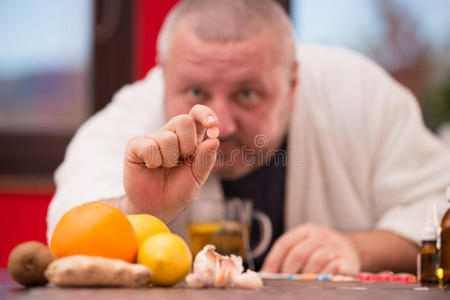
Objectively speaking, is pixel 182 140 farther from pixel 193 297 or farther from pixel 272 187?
pixel 272 187

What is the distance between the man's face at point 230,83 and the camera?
3.92 feet

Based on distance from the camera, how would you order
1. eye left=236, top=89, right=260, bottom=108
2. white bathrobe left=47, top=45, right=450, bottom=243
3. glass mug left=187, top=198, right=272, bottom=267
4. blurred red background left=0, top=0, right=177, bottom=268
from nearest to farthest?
glass mug left=187, top=198, right=272, bottom=267 < eye left=236, top=89, right=260, bottom=108 < white bathrobe left=47, top=45, right=450, bottom=243 < blurred red background left=0, top=0, right=177, bottom=268

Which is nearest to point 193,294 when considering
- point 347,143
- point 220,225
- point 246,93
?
point 220,225

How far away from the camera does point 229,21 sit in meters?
1.18

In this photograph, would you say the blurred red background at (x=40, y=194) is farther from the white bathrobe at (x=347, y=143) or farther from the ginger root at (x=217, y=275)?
the ginger root at (x=217, y=275)

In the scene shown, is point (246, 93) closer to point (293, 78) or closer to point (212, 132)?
point (293, 78)

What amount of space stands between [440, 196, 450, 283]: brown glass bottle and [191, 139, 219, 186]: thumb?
10.4 inches

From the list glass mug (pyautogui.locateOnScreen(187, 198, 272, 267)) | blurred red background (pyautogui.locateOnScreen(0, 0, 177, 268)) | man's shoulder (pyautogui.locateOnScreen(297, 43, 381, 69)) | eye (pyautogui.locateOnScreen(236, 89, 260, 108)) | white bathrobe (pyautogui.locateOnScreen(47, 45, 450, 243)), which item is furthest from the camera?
blurred red background (pyautogui.locateOnScreen(0, 0, 177, 268))

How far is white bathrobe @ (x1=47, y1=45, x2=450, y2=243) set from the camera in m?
1.49

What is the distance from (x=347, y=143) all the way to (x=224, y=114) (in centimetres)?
56

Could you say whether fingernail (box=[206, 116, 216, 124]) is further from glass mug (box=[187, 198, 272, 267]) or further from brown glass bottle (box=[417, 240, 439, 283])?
glass mug (box=[187, 198, 272, 267])

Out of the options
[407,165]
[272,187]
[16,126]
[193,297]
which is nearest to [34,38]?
[16,126]

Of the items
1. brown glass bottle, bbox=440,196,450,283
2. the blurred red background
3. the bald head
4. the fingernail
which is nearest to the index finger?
the fingernail

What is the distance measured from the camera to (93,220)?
51 cm
